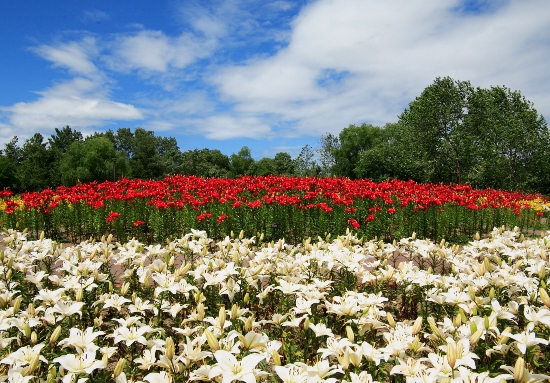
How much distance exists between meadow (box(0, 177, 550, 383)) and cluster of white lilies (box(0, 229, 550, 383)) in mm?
14

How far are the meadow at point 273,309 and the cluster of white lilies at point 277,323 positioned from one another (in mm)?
14

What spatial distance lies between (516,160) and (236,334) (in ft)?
104

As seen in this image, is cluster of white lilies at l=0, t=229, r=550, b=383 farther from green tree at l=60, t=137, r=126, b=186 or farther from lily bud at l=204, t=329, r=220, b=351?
green tree at l=60, t=137, r=126, b=186

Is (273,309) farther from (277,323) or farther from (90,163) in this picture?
(90,163)

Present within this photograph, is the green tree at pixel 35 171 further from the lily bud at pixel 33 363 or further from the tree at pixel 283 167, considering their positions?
the lily bud at pixel 33 363

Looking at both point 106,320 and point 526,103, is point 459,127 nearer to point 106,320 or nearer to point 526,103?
point 526,103

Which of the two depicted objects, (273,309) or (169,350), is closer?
(169,350)

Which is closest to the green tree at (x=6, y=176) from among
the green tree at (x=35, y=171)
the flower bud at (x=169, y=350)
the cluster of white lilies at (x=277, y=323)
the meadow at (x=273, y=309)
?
the green tree at (x=35, y=171)

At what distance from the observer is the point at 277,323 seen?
270cm

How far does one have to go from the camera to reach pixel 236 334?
2.15 m

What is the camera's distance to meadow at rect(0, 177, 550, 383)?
6.73 feet

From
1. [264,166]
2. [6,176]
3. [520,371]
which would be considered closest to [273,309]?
[520,371]

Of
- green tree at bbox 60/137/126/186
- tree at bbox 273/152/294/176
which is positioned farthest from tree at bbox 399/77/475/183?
green tree at bbox 60/137/126/186

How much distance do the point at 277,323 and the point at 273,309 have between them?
50.2 inches
